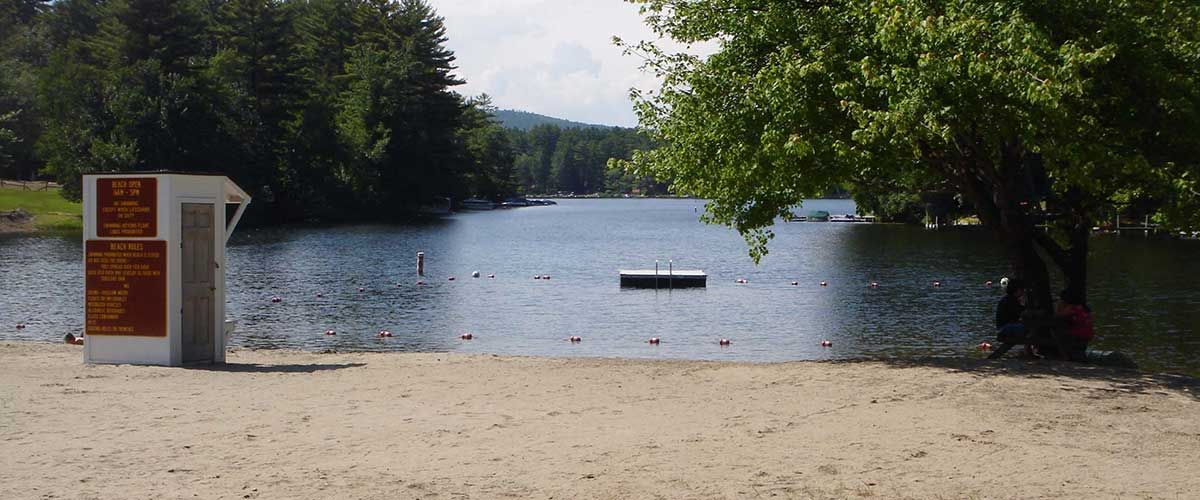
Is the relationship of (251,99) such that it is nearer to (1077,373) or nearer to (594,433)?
(1077,373)

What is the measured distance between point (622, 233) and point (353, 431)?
80619mm

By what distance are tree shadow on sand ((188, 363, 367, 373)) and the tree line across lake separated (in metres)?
65.6

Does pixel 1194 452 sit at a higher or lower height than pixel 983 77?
lower

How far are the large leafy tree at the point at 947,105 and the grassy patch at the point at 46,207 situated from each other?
65.4 m

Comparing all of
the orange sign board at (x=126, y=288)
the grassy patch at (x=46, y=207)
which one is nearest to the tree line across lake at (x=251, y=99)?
the grassy patch at (x=46, y=207)

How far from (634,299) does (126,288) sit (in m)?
22.8

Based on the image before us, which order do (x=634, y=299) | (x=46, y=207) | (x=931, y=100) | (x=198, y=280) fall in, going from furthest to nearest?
(x=46, y=207) < (x=634, y=299) < (x=198, y=280) < (x=931, y=100)

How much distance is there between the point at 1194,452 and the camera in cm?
1045

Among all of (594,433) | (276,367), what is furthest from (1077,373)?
(276,367)

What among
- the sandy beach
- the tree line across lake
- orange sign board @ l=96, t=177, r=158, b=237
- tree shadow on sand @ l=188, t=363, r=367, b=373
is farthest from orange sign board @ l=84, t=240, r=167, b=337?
the tree line across lake

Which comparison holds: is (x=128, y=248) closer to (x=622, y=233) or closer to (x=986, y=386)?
(x=986, y=386)

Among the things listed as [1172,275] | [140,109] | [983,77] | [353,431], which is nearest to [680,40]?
[983,77]

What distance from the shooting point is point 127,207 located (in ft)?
51.8

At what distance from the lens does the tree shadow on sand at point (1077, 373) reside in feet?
47.9
